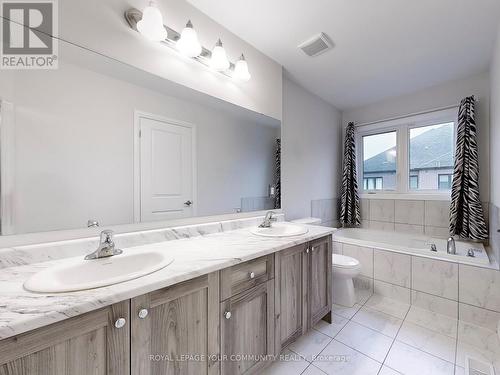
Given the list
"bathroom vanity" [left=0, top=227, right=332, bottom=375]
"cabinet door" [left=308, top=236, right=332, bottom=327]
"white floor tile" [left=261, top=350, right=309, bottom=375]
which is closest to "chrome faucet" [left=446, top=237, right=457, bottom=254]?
"cabinet door" [left=308, top=236, right=332, bottom=327]

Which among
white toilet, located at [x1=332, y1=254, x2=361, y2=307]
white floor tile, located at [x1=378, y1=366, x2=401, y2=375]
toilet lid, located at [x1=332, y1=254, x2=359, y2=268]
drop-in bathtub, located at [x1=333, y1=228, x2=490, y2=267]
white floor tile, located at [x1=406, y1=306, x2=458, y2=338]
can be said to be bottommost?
white floor tile, located at [x1=378, y1=366, x2=401, y2=375]

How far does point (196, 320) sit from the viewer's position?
0.90 m

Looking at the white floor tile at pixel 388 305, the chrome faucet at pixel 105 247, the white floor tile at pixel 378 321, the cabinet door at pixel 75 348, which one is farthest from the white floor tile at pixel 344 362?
the chrome faucet at pixel 105 247

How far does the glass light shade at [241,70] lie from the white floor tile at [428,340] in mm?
2305

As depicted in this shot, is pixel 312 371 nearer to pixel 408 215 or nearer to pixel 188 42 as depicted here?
pixel 188 42

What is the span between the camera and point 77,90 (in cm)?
106

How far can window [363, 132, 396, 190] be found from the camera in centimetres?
310

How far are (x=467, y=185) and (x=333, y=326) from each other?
81.9 inches

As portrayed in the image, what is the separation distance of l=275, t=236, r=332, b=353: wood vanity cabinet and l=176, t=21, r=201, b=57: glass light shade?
1387 mm

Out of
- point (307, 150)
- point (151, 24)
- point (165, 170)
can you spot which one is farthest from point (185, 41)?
point (307, 150)

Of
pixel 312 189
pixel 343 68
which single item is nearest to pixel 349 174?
pixel 312 189

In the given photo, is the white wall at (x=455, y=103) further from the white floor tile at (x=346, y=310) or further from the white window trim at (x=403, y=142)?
the white floor tile at (x=346, y=310)

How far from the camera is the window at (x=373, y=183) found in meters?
3.21

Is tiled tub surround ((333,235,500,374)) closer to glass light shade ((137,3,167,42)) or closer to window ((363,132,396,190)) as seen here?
window ((363,132,396,190))
